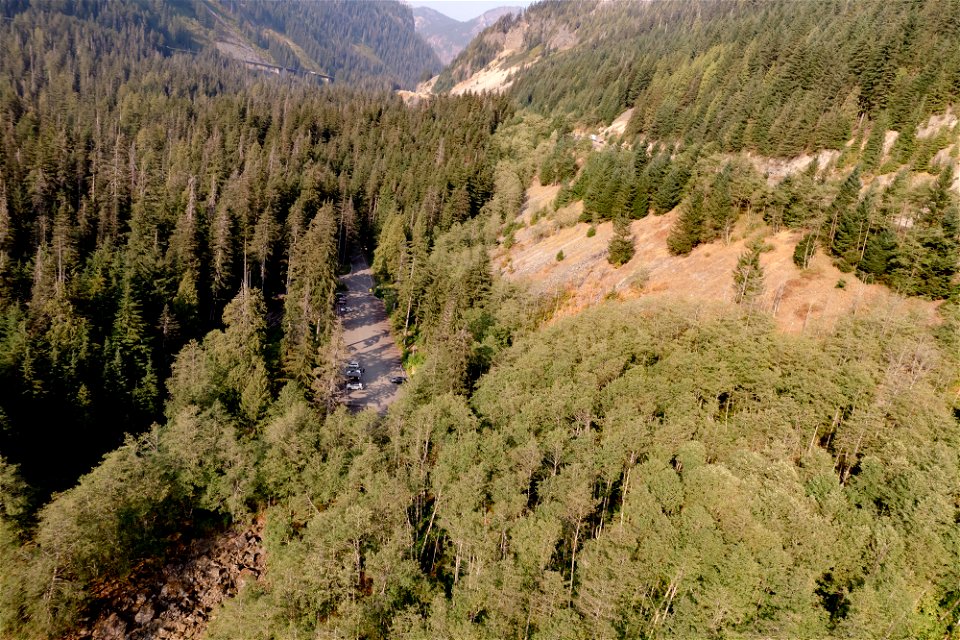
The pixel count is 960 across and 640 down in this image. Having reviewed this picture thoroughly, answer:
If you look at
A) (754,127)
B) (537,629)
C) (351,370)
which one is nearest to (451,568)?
(537,629)

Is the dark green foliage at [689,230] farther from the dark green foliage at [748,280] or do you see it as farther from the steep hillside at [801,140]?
the dark green foliage at [748,280]

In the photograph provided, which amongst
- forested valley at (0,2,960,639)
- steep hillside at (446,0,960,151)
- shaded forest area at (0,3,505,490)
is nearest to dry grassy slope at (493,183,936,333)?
forested valley at (0,2,960,639)

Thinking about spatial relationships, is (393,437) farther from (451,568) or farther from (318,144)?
(318,144)

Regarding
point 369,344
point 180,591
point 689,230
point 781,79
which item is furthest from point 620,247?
point 781,79

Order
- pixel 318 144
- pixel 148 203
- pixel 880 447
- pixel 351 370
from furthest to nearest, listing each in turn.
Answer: pixel 318 144 < pixel 148 203 < pixel 351 370 < pixel 880 447

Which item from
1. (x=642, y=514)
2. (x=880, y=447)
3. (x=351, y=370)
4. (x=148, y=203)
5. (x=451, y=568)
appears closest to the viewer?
(x=642, y=514)

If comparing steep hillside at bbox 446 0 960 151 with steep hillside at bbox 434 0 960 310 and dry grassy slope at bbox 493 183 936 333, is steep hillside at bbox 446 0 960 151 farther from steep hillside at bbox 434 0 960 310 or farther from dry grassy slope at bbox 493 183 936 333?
dry grassy slope at bbox 493 183 936 333

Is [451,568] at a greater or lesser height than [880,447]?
lesser

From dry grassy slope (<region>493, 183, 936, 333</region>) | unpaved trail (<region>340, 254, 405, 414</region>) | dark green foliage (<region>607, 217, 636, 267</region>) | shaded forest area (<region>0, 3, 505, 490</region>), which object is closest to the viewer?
dry grassy slope (<region>493, 183, 936, 333</region>)
